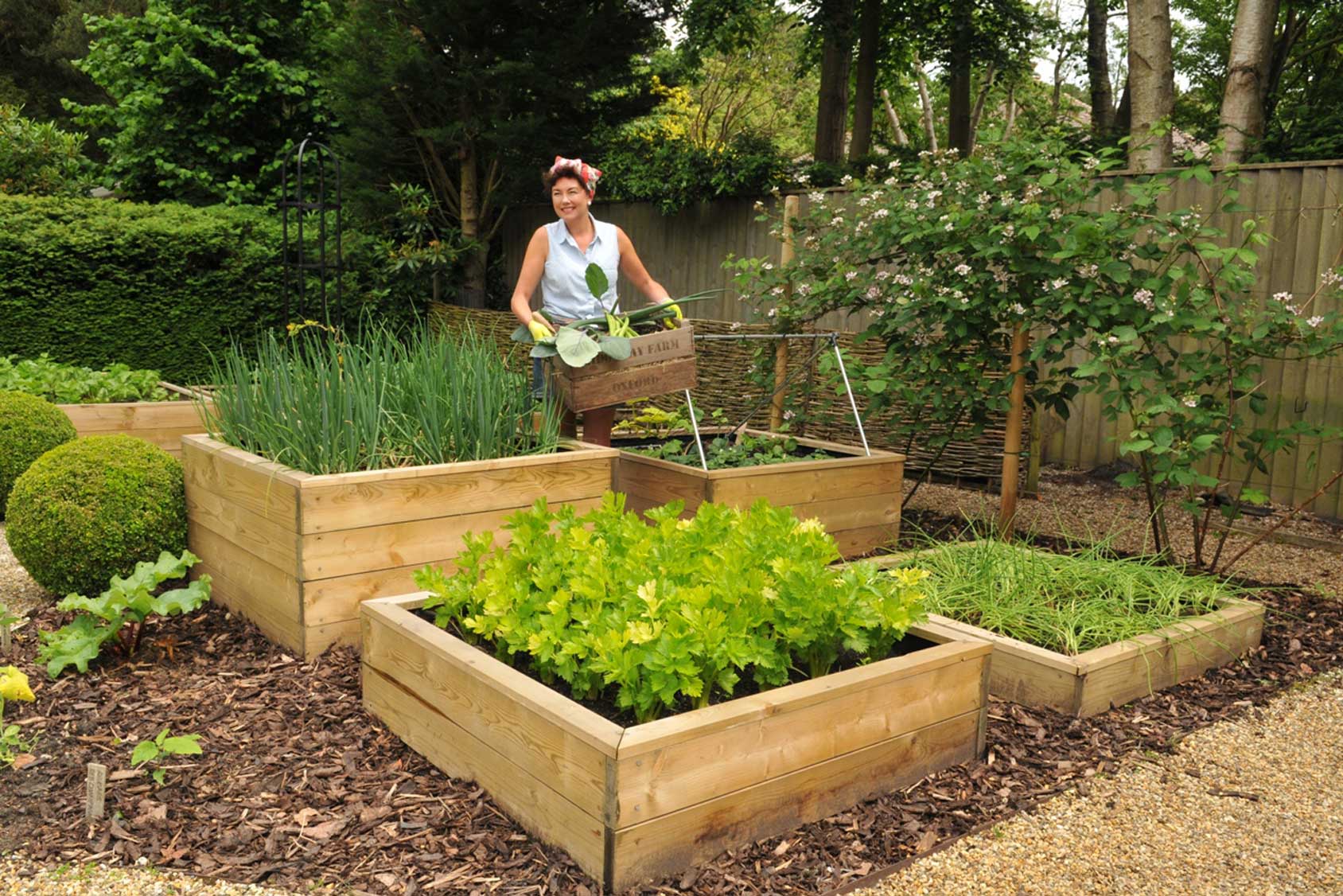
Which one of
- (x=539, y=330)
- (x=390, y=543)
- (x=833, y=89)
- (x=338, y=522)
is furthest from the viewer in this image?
(x=833, y=89)

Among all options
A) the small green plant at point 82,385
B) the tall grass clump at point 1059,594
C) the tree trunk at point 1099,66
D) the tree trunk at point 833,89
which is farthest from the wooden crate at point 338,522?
the tree trunk at point 1099,66

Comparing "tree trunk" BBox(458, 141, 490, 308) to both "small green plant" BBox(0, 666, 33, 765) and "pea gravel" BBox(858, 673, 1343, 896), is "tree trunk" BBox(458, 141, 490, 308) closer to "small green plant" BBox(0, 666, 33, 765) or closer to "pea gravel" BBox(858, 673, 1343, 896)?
"small green plant" BBox(0, 666, 33, 765)

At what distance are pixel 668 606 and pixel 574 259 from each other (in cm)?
224

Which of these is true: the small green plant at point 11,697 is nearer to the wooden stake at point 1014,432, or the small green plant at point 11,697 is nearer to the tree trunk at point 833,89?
the wooden stake at point 1014,432

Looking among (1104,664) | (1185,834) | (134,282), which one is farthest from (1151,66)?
(134,282)

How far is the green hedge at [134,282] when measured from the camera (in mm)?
8562

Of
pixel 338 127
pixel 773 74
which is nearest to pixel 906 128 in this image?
pixel 773 74

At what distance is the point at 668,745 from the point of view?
1.97m

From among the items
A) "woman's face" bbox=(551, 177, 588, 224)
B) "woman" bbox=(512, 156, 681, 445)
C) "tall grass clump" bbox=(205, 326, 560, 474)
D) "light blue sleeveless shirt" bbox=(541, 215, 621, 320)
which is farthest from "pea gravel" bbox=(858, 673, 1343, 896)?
"woman's face" bbox=(551, 177, 588, 224)

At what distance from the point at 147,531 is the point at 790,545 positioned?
2379mm

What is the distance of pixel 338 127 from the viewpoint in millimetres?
13367

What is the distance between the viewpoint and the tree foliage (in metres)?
12.6

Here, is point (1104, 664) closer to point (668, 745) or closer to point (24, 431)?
point (668, 745)

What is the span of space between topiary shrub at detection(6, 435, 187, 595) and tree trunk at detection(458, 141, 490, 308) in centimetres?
816
